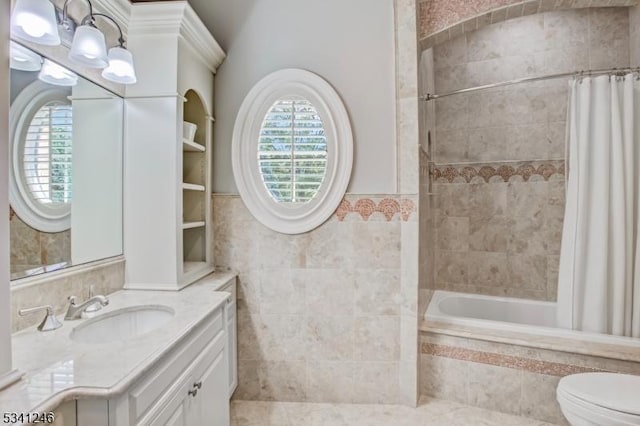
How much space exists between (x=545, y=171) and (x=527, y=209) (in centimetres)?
35

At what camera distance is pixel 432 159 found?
10.4 feet

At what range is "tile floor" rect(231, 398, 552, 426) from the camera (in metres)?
2.09

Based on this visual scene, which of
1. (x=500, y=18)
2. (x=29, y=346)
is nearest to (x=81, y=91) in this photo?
(x=29, y=346)

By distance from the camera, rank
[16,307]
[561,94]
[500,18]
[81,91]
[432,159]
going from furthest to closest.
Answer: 1. [432,159]
2. [561,94]
3. [500,18]
4. [81,91]
5. [16,307]

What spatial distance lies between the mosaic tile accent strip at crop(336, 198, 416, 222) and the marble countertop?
3.59ft

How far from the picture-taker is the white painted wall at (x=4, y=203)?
914 mm

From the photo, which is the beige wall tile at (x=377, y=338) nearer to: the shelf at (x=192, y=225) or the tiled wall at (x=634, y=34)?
the shelf at (x=192, y=225)

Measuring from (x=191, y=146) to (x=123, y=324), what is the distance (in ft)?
3.60

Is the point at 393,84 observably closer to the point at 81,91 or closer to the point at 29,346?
the point at 81,91

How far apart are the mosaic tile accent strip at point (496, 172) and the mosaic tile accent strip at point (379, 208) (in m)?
1.10

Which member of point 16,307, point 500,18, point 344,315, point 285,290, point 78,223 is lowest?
point 344,315

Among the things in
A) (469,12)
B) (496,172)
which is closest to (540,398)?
(496,172)

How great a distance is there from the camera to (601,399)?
1.51 meters

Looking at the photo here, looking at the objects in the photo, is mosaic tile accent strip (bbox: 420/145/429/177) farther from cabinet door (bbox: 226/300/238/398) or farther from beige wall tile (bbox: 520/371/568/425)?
cabinet door (bbox: 226/300/238/398)
